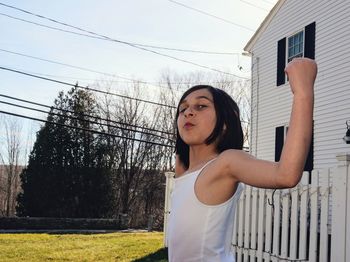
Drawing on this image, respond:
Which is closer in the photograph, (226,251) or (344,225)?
(226,251)

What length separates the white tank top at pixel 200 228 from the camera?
4.49ft

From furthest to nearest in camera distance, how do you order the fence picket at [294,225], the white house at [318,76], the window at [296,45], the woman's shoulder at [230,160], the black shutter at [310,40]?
the window at [296,45], the black shutter at [310,40], the white house at [318,76], the fence picket at [294,225], the woman's shoulder at [230,160]

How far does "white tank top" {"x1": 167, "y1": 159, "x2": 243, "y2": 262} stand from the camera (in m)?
1.37

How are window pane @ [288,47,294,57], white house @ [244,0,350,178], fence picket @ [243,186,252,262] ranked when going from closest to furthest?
fence picket @ [243,186,252,262]
white house @ [244,0,350,178]
window pane @ [288,47,294,57]

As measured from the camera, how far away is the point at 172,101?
112ft

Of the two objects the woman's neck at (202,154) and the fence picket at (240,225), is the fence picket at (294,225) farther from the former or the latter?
the woman's neck at (202,154)

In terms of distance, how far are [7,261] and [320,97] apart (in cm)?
851

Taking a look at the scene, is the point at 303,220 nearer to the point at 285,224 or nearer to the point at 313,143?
the point at 285,224

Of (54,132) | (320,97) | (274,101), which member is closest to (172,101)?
(54,132)

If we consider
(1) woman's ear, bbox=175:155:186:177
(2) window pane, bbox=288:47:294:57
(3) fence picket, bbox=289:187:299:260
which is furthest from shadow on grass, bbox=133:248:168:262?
(2) window pane, bbox=288:47:294:57

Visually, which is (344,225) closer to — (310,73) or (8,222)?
(310,73)

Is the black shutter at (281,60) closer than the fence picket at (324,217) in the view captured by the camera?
No

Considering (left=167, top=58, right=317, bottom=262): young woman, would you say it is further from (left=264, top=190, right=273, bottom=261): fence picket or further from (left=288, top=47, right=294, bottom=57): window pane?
(left=288, top=47, right=294, bottom=57): window pane

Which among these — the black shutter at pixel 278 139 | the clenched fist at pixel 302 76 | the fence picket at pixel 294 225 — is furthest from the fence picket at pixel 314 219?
the black shutter at pixel 278 139
